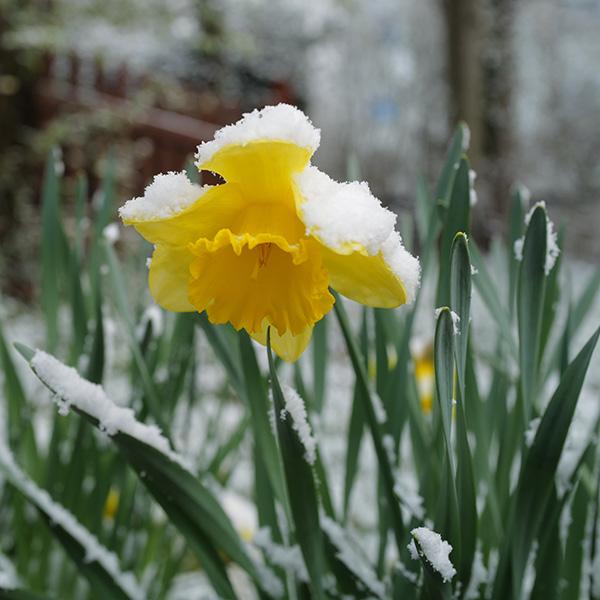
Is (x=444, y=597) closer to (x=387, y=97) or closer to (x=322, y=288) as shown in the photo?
(x=322, y=288)

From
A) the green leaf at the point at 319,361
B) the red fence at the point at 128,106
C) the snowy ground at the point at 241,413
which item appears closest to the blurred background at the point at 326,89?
the red fence at the point at 128,106

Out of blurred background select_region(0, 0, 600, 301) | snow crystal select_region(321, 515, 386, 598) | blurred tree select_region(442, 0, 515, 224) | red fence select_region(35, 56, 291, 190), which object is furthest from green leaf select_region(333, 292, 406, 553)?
blurred tree select_region(442, 0, 515, 224)

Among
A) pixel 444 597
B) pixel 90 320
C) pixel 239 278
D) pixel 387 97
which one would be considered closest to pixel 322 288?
pixel 239 278

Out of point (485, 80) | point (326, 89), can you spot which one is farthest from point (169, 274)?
point (326, 89)

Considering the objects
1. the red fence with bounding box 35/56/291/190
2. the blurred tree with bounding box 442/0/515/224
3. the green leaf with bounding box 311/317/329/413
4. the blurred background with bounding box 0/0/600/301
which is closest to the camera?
the green leaf with bounding box 311/317/329/413

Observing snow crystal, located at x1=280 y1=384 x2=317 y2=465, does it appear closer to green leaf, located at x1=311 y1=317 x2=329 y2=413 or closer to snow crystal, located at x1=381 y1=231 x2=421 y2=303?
snow crystal, located at x1=381 y1=231 x2=421 y2=303
